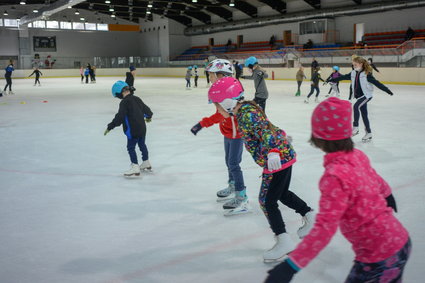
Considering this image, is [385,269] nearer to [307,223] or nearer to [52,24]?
[307,223]

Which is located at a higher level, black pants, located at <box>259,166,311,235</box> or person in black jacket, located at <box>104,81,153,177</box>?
person in black jacket, located at <box>104,81,153,177</box>

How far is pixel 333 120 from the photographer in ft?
Answer: 4.62

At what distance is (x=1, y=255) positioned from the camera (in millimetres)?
2578

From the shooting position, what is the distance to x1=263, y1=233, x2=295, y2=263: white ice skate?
2428 millimetres

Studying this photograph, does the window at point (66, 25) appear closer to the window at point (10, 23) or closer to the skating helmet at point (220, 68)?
the window at point (10, 23)

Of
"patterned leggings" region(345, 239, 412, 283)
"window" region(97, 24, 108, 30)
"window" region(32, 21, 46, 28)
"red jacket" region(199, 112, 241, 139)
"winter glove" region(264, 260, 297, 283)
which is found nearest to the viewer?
"winter glove" region(264, 260, 297, 283)

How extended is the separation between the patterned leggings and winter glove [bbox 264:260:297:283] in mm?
311

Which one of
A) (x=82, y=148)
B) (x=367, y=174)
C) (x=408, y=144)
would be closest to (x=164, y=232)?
(x=367, y=174)

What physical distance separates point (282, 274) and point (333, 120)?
0.55m

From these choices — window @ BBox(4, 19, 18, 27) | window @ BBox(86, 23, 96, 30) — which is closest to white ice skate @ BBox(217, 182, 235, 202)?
window @ BBox(4, 19, 18, 27)

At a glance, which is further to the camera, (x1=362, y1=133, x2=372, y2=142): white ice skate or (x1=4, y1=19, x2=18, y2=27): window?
(x1=4, y1=19, x2=18, y2=27): window

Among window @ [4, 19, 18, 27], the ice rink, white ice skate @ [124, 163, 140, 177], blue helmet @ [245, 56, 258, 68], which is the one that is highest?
window @ [4, 19, 18, 27]

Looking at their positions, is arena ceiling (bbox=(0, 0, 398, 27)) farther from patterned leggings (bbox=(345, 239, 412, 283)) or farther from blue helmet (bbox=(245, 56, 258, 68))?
patterned leggings (bbox=(345, 239, 412, 283))

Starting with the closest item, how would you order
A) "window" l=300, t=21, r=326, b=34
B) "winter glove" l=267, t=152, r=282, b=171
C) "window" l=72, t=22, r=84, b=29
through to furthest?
"winter glove" l=267, t=152, r=282, b=171, "window" l=300, t=21, r=326, b=34, "window" l=72, t=22, r=84, b=29
